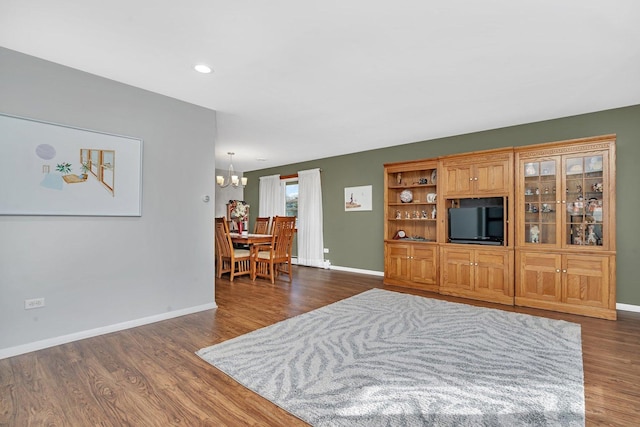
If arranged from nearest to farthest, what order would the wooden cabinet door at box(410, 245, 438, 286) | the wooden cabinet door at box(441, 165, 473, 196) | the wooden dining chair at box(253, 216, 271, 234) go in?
the wooden cabinet door at box(441, 165, 473, 196), the wooden cabinet door at box(410, 245, 438, 286), the wooden dining chair at box(253, 216, 271, 234)

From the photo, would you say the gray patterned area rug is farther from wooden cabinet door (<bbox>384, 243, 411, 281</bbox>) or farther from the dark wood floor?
wooden cabinet door (<bbox>384, 243, 411, 281</bbox>)

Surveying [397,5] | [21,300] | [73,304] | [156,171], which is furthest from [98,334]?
[397,5]

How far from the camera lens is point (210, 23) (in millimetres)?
2096

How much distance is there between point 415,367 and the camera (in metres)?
2.29

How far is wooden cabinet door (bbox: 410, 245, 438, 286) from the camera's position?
4.62 metres

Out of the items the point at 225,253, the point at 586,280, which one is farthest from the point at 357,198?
the point at 586,280

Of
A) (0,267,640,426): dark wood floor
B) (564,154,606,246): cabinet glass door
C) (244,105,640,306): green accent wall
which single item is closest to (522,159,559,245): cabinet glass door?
(564,154,606,246): cabinet glass door

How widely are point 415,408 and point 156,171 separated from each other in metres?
3.23

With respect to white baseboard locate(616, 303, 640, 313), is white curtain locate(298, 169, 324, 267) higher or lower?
higher

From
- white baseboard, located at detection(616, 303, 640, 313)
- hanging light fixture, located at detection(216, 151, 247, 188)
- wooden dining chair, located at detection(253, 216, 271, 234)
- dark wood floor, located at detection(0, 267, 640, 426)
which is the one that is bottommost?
dark wood floor, located at detection(0, 267, 640, 426)

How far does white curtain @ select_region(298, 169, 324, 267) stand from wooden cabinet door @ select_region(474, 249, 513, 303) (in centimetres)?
333

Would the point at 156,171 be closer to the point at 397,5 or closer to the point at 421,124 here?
the point at 397,5

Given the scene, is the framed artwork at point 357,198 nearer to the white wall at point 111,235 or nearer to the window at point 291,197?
the window at point 291,197

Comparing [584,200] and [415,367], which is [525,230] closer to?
[584,200]
